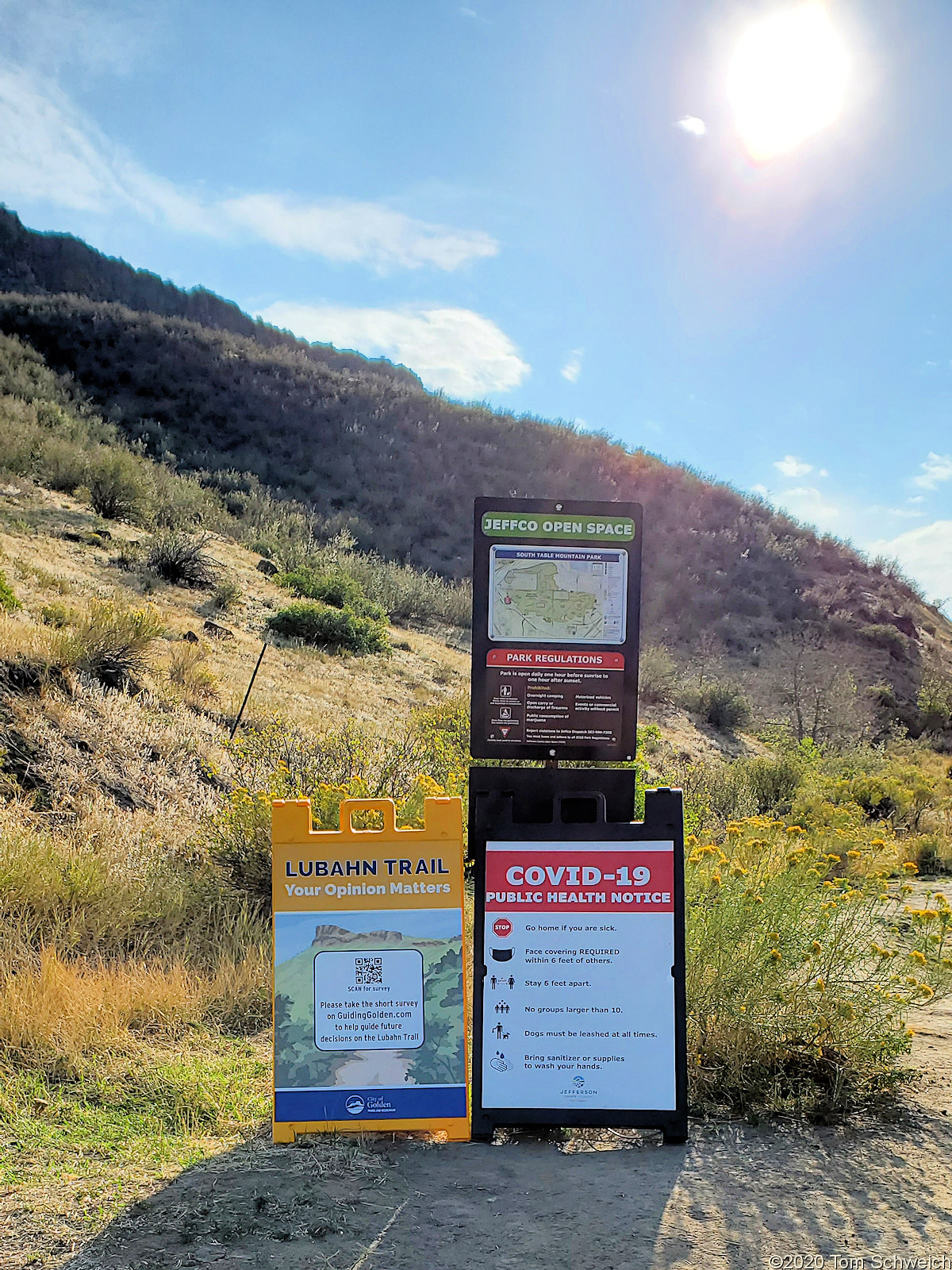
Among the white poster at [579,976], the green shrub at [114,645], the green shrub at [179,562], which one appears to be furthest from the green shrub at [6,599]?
the white poster at [579,976]

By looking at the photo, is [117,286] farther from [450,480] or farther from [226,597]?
[226,597]

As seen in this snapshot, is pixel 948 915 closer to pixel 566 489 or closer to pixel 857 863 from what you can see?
pixel 857 863

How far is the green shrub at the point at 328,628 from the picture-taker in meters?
14.9

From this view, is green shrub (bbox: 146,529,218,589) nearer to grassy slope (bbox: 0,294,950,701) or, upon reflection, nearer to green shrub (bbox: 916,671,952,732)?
grassy slope (bbox: 0,294,950,701)

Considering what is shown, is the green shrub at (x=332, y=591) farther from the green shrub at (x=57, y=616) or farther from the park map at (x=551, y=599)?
the park map at (x=551, y=599)

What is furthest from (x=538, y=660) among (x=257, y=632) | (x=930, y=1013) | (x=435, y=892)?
(x=257, y=632)

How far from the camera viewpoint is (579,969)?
346 cm

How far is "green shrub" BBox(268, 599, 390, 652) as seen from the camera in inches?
586

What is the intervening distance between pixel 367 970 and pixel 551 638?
1.39 meters

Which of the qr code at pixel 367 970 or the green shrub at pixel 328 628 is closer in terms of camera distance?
the qr code at pixel 367 970

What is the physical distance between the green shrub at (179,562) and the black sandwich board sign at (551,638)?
1213 centimetres

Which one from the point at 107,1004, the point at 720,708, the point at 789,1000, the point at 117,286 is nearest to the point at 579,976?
the point at 789,1000

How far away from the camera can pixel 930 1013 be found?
15.7ft

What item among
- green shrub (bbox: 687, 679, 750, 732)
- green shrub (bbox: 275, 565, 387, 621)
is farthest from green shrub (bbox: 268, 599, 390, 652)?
green shrub (bbox: 687, 679, 750, 732)
